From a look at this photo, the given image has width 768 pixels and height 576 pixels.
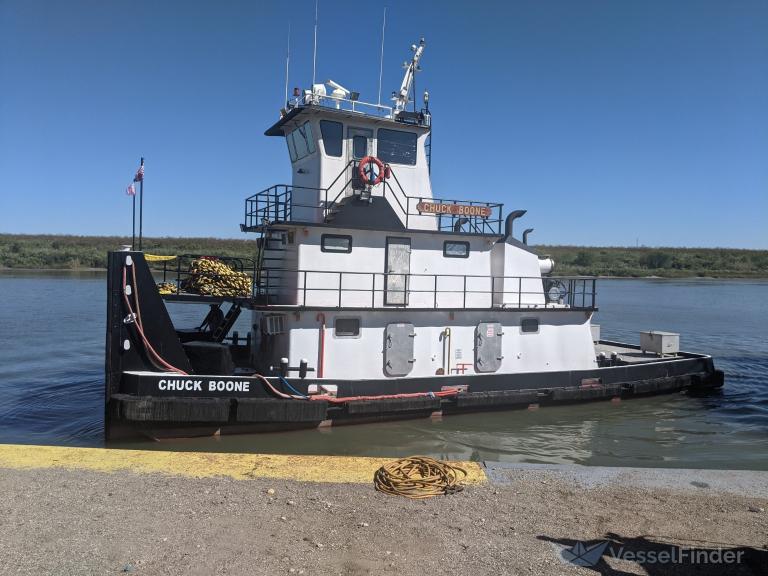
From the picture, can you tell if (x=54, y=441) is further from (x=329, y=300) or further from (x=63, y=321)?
(x=63, y=321)

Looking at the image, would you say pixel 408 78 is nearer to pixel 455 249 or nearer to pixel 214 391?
pixel 455 249

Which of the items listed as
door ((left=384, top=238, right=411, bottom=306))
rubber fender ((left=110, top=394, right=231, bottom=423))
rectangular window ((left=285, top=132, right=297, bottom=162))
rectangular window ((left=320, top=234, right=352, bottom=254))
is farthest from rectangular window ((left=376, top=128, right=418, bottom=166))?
rubber fender ((left=110, top=394, right=231, bottom=423))

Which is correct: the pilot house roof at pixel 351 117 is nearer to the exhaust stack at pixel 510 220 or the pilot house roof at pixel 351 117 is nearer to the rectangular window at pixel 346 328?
the exhaust stack at pixel 510 220

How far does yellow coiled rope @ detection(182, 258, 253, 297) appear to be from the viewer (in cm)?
1122

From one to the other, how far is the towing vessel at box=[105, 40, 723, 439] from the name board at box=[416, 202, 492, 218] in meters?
0.03

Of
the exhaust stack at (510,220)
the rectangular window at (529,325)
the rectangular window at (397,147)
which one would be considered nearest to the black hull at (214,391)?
the rectangular window at (529,325)

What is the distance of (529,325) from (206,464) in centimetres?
782

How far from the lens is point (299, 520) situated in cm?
507

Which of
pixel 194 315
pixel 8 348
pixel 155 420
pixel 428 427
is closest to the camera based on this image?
pixel 155 420

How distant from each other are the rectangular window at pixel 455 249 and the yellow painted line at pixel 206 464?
575cm

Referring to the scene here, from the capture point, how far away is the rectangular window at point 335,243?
10.8 metres

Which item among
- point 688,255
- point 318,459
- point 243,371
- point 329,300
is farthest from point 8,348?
point 688,255

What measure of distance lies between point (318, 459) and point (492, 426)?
5.33 m

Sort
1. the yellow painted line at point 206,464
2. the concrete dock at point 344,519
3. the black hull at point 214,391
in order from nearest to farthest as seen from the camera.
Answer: the concrete dock at point 344,519 < the yellow painted line at point 206,464 < the black hull at point 214,391
